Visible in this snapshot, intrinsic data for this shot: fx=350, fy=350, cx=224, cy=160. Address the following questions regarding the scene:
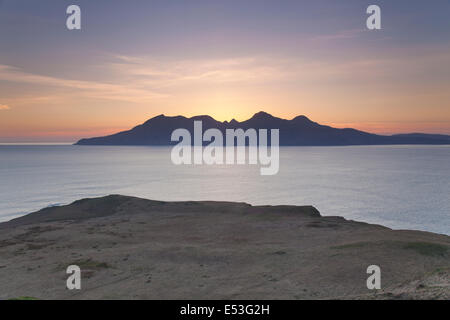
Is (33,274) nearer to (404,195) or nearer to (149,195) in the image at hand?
(149,195)

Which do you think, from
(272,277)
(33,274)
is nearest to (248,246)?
(272,277)

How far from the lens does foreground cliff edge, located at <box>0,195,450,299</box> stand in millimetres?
16969

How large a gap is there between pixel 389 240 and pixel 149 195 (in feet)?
221

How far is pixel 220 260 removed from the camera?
22.7m

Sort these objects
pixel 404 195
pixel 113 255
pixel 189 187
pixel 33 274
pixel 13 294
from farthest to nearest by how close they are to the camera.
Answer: pixel 189 187, pixel 404 195, pixel 113 255, pixel 33 274, pixel 13 294

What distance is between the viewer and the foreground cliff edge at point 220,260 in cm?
1697

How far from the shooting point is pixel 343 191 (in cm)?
8900

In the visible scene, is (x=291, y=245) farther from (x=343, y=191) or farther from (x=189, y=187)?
(x=189, y=187)

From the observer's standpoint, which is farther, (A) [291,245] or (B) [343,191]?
(B) [343,191]
